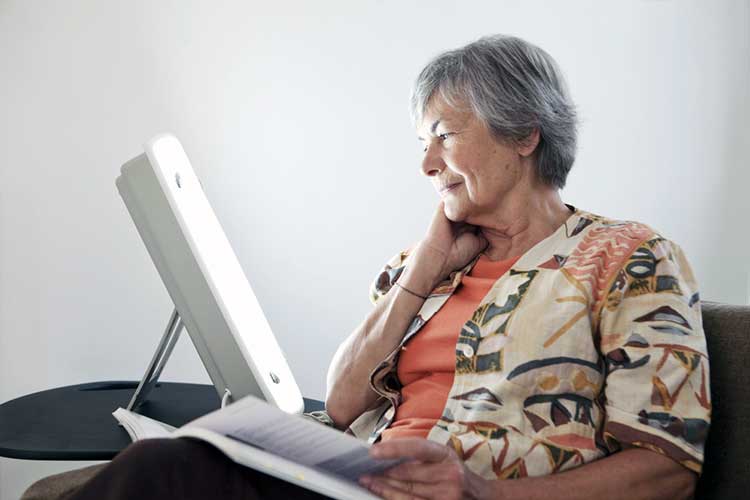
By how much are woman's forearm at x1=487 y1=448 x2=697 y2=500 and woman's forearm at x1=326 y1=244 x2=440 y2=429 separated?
0.43 metres

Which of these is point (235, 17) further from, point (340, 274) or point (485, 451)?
point (485, 451)

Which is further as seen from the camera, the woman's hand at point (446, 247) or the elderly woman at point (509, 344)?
the woman's hand at point (446, 247)

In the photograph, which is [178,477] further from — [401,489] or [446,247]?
[446,247]

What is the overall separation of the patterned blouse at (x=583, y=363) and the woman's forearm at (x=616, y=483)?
2 centimetres

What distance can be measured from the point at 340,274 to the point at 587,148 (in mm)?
822

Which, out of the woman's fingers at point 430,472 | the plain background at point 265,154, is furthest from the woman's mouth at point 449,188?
the plain background at point 265,154

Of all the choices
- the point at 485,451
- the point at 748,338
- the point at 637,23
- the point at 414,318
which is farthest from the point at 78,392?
the point at 637,23

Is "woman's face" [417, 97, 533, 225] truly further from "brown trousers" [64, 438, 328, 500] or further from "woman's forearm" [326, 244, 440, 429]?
"brown trousers" [64, 438, 328, 500]

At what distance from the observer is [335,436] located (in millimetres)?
965

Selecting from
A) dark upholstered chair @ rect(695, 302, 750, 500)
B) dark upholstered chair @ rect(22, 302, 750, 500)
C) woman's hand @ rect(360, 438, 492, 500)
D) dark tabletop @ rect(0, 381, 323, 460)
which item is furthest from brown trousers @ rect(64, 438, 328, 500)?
dark upholstered chair @ rect(695, 302, 750, 500)

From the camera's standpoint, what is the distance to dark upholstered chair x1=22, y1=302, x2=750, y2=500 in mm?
1219

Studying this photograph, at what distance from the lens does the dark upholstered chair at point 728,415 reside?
1.22 meters

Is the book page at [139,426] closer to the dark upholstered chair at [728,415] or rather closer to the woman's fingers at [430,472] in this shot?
the dark upholstered chair at [728,415]

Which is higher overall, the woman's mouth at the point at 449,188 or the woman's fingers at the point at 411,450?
the woman's mouth at the point at 449,188
